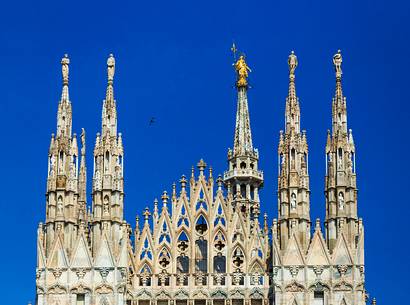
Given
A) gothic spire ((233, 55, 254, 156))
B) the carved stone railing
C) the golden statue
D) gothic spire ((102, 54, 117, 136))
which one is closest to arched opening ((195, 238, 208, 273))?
gothic spire ((102, 54, 117, 136))

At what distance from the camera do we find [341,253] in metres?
53.7

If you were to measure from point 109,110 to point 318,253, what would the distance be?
10662mm

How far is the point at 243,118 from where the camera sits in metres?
67.9

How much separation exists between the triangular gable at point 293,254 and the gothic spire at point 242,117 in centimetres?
1320

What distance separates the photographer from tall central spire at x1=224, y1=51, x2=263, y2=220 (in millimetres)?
65688

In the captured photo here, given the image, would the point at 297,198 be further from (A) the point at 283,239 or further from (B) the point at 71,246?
(B) the point at 71,246

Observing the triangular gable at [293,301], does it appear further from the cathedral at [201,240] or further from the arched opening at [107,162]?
the arched opening at [107,162]

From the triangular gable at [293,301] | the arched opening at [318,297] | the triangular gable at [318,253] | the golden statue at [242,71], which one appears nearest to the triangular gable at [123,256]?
the triangular gable at [293,301]

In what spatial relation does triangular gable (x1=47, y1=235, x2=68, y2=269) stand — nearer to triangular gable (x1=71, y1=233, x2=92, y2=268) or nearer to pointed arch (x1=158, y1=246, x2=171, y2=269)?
triangular gable (x1=71, y1=233, x2=92, y2=268)

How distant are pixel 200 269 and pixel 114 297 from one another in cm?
400

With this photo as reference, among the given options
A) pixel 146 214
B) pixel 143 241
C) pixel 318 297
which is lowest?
pixel 318 297

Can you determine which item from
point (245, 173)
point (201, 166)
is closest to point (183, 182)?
point (201, 166)

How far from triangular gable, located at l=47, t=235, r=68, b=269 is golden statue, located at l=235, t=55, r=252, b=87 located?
16.3m

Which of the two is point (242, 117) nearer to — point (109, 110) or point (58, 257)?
point (109, 110)
